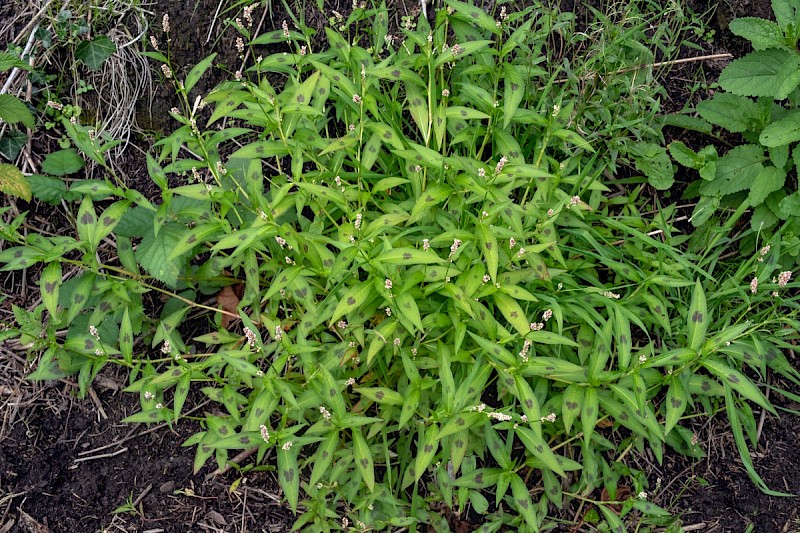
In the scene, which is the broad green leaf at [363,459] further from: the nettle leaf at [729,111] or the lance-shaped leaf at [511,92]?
the nettle leaf at [729,111]

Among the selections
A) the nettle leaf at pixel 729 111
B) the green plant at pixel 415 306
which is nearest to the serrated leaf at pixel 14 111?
the green plant at pixel 415 306

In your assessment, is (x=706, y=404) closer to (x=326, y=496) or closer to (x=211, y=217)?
(x=326, y=496)

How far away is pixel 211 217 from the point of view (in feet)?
8.60

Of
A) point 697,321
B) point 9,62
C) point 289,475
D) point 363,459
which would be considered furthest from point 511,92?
point 9,62

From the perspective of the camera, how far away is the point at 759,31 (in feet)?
9.81

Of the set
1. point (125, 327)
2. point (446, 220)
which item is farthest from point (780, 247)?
point (125, 327)

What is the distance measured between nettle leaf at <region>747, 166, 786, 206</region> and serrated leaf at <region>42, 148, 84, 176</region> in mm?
3015

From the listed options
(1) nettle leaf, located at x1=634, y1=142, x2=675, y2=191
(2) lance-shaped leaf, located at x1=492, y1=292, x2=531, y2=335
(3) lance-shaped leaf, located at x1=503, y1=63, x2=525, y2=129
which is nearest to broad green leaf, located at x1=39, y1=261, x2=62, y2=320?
(2) lance-shaped leaf, located at x1=492, y1=292, x2=531, y2=335

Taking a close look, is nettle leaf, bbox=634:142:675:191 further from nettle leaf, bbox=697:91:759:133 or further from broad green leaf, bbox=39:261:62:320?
broad green leaf, bbox=39:261:62:320

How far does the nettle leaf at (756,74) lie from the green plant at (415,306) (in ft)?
1.73

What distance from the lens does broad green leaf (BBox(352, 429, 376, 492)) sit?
2.49 meters

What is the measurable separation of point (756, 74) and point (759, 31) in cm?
18

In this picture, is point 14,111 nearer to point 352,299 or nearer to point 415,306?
point 352,299

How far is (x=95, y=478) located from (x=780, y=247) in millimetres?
3026
